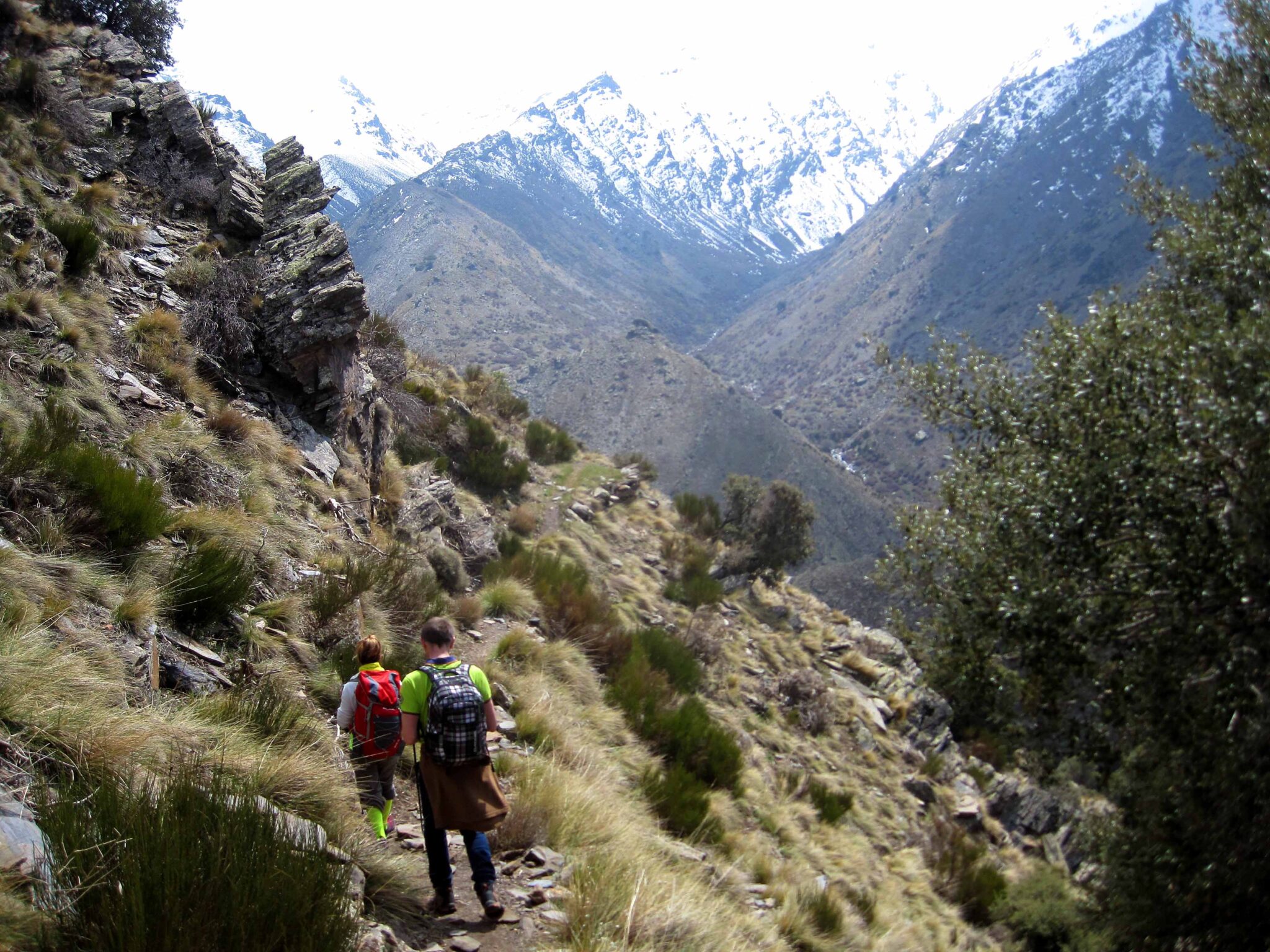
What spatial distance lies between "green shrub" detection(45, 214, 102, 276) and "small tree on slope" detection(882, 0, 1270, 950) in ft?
38.3

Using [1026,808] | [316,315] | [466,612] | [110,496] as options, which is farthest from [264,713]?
[1026,808]

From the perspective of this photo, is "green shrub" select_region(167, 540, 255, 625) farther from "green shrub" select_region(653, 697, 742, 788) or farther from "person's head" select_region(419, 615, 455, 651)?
"green shrub" select_region(653, 697, 742, 788)

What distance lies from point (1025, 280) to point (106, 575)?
20220 centimetres

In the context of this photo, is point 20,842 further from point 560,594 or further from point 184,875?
point 560,594

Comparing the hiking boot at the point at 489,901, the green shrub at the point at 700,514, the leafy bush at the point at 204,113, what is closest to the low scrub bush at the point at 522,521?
the green shrub at the point at 700,514

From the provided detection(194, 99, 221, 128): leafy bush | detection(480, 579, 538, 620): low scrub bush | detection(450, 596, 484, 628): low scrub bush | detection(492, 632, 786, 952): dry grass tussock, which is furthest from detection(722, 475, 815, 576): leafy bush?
detection(194, 99, 221, 128): leafy bush

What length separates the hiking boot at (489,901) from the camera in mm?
4754

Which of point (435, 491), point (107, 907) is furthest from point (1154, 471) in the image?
point (435, 491)

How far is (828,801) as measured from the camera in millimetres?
13211

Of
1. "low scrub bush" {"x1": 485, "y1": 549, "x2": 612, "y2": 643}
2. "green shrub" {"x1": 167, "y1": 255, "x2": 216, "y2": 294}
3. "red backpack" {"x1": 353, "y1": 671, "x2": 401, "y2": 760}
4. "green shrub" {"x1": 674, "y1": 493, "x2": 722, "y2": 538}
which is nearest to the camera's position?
"red backpack" {"x1": 353, "y1": 671, "x2": 401, "y2": 760}

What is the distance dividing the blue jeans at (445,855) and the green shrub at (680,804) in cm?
423

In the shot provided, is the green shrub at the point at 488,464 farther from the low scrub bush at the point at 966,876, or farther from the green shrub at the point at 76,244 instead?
the low scrub bush at the point at 966,876

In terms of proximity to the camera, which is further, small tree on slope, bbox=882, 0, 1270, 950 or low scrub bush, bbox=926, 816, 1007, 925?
low scrub bush, bbox=926, 816, 1007, 925

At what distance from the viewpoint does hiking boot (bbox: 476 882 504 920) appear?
15.6ft
